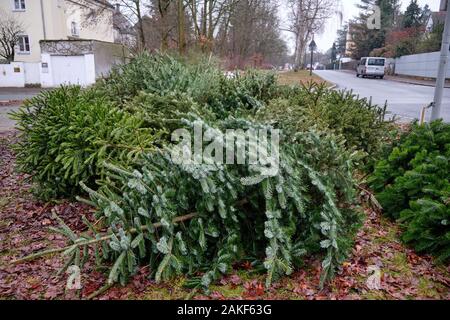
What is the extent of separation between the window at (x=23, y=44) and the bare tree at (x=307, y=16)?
22027 mm

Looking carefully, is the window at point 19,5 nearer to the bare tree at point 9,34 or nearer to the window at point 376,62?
the bare tree at point 9,34

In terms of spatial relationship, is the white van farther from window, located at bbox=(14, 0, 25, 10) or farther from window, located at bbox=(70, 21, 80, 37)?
window, located at bbox=(14, 0, 25, 10)

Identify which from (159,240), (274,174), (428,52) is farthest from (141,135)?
(428,52)

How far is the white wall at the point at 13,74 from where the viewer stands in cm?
2534

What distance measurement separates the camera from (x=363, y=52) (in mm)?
49219

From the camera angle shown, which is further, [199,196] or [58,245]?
[58,245]

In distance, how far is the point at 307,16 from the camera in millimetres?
36312

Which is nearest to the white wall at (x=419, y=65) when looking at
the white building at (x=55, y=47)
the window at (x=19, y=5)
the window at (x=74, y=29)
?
the white building at (x=55, y=47)

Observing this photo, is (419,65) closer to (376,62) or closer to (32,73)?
(376,62)

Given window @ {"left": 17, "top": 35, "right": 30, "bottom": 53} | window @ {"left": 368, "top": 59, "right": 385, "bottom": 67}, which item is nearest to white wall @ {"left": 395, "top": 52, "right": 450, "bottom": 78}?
window @ {"left": 368, "top": 59, "right": 385, "bottom": 67}

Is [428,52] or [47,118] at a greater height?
[428,52]

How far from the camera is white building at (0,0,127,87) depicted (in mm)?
23672
